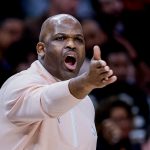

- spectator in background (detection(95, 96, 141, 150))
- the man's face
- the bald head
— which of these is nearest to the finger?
the man's face

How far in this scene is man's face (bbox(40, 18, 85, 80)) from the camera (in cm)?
247

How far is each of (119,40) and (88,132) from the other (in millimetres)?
2530

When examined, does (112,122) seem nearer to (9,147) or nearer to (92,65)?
(9,147)

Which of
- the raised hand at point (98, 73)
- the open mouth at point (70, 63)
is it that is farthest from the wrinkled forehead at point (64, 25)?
the raised hand at point (98, 73)

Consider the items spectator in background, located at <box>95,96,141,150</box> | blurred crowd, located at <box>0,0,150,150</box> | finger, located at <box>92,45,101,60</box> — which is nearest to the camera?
finger, located at <box>92,45,101,60</box>

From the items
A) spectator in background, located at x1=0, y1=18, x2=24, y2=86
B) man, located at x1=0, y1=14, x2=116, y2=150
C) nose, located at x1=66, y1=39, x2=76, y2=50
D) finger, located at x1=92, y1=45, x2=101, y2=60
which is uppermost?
finger, located at x1=92, y1=45, x2=101, y2=60

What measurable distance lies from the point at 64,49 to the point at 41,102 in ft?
1.28

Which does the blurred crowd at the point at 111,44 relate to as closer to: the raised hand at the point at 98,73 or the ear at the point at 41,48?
the ear at the point at 41,48

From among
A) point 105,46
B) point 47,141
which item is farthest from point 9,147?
point 105,46

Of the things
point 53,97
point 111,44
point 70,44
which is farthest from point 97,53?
point 111,44

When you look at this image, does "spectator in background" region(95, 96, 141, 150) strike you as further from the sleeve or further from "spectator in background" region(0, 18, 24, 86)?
the sleeve

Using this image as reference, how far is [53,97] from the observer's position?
212 centimetres

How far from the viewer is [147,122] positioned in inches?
179

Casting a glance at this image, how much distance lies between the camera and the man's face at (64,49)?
2467 mm
